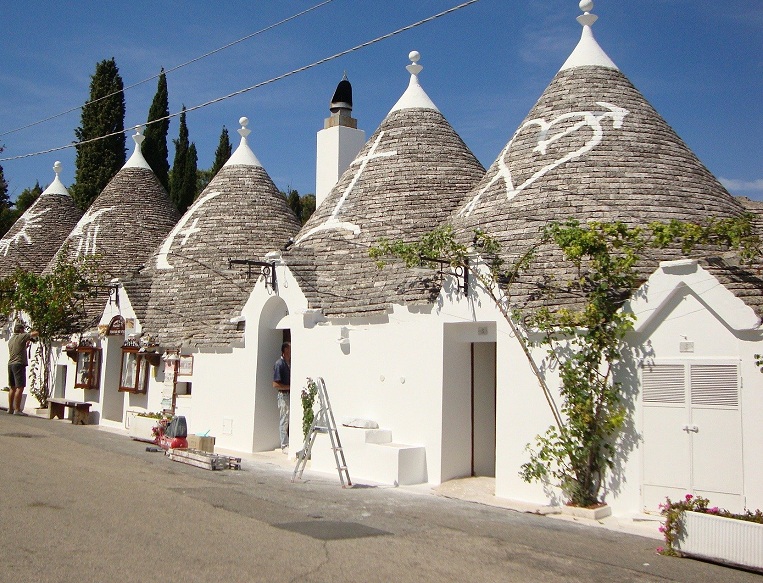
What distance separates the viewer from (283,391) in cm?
1418

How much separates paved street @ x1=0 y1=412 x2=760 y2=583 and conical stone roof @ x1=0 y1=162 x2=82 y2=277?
56.2 feet

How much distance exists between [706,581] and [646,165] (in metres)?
6.95

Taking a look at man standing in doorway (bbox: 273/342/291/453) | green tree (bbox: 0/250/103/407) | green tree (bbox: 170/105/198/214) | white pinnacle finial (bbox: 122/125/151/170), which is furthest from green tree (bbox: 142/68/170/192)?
man standing in doorway (bbox: 273/342/291/453)

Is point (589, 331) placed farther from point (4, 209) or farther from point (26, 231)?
point (4, 209)

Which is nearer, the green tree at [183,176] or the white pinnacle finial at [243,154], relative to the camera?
the white pinnacle finial at [243,154]

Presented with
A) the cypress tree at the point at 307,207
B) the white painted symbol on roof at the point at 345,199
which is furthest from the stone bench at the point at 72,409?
the cypress tree at the point at 307,207

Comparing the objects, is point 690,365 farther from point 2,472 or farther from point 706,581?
point 2,472

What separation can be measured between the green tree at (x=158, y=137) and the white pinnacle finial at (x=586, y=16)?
1130 inches

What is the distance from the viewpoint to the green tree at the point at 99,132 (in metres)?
36.4

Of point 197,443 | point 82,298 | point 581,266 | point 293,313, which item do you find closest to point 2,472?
point 197,443

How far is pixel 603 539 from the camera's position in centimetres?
795

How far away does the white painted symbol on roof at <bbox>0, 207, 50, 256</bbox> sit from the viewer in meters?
26.9

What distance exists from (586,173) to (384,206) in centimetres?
449

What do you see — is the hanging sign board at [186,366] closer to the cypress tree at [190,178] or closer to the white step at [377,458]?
the white step at [377,458]
